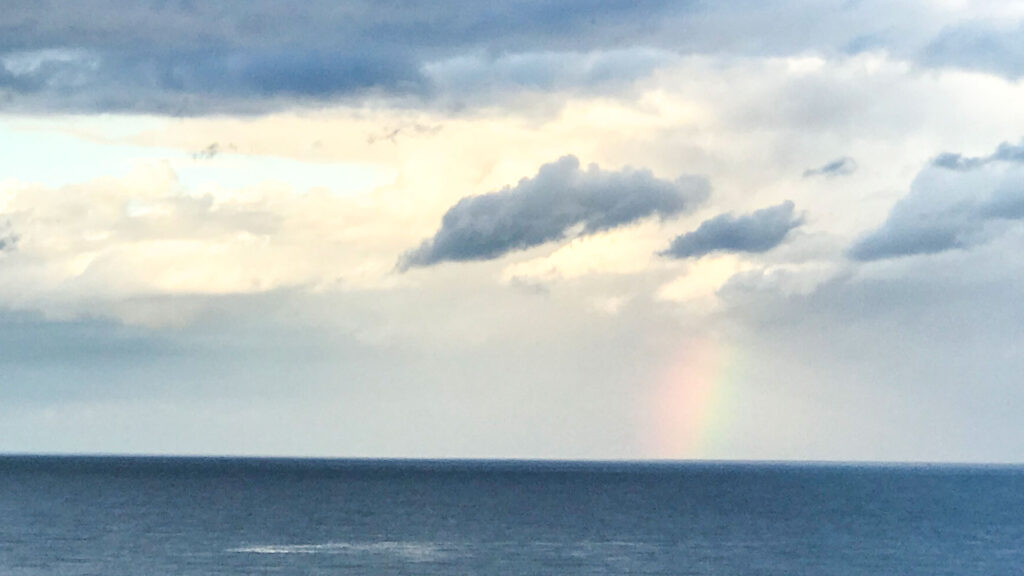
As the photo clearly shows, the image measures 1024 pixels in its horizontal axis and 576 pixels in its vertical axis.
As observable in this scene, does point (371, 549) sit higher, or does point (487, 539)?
point (487, 539)

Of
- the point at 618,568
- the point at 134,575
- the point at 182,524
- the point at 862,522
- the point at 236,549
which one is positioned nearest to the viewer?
the point at 134,575

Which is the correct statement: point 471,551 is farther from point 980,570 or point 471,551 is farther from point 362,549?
point 980,570

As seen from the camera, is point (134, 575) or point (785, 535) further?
point (785, 535)

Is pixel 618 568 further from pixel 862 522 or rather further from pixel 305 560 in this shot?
pixel 862 522

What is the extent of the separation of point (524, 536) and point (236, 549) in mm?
30394

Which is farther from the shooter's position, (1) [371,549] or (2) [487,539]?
(2) [487,539]

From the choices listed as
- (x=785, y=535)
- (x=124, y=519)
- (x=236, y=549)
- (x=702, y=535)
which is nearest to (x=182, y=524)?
(x=124, y=519)

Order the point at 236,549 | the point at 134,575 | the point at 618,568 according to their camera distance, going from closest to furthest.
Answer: the point at 134,575 < the point at 618,568 < the point at 236,549

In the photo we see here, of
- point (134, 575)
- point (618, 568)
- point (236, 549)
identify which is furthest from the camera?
point (236, 549)

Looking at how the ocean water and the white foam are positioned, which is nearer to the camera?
the ocean water

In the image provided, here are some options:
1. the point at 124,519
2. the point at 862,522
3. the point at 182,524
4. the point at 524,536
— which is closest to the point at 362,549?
the point at 524,536

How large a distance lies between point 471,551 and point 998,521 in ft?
279

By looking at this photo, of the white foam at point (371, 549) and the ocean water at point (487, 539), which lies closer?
the ocean water at point (487, 539)

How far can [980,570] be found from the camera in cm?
10750
